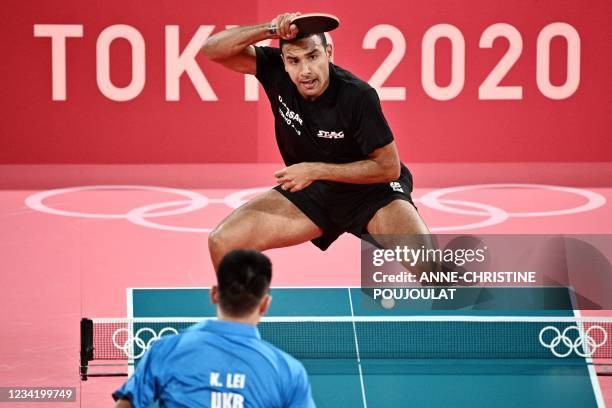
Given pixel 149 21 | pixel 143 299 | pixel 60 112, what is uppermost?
pixel 149 21

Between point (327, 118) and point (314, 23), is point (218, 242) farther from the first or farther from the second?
point (314, 23)

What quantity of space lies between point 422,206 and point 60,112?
14.3 feet

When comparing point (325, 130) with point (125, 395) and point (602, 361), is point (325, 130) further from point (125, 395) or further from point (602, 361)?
point (125, 395)

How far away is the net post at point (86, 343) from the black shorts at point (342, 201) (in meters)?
1.69

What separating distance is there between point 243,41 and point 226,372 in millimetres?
3165

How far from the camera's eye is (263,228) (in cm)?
666

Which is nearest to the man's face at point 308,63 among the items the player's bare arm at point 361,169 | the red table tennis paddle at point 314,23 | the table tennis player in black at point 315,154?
the table tennis player in black at point 315,154

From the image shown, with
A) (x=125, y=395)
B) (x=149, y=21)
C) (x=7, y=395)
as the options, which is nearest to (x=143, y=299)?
(x=7, y=395)

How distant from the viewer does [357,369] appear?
588 centimetres

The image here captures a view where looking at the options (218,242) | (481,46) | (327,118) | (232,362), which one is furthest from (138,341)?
(481,46)

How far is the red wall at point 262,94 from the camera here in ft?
41.2

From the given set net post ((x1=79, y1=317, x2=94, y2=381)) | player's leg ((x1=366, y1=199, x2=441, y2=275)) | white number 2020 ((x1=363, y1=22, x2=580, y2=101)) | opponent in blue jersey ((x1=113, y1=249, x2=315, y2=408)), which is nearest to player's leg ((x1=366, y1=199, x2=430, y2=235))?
player's leg ((x1=366, y1=199, x2=441, y2=275))

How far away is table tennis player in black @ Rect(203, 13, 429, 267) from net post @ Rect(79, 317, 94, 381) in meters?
1.08

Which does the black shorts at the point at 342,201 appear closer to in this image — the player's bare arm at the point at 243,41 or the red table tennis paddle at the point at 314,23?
the player's bare arm at the point at 243,41
